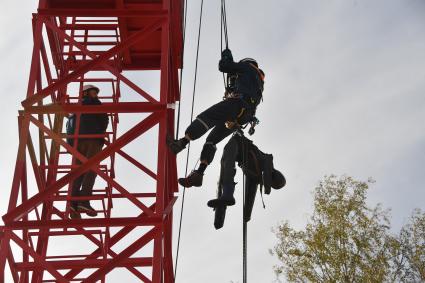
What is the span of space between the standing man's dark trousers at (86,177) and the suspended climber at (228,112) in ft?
6.40

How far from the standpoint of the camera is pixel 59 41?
9.68 meters

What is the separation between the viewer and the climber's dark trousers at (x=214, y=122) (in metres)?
7.91

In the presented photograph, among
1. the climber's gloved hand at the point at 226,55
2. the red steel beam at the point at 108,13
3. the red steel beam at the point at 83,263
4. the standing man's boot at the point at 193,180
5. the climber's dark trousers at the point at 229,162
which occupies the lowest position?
the red steel beam at the point at 83,263

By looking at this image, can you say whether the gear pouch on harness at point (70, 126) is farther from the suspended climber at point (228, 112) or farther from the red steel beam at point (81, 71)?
the suspended climber at point (228, 112)

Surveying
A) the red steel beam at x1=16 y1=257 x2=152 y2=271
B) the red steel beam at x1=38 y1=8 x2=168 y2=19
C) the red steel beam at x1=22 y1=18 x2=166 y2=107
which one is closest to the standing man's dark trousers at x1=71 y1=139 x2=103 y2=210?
the red steel beam at x1=16 y1=257 x2=152 y2=271

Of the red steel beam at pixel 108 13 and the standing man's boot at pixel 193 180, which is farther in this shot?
the red steel beam at pixel 108 13

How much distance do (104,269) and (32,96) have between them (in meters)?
2.44

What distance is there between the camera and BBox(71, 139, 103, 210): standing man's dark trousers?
9195mm

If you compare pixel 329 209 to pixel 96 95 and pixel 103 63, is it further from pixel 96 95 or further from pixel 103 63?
pixel 103 63

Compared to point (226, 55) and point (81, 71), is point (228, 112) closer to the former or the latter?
point (226, 55)

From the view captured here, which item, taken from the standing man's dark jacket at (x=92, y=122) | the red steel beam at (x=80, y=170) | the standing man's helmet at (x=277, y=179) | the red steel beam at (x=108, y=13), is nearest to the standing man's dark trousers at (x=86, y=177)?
the standing man's dark jacket at (x=92, y=122)

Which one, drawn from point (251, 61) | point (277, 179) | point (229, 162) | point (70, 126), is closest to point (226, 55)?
point (251, 61)

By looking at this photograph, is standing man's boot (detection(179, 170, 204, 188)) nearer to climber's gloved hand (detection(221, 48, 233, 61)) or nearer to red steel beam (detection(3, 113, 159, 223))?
red steel beam (detection(3, 113, 159, 223))

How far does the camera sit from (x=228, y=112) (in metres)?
8.31
